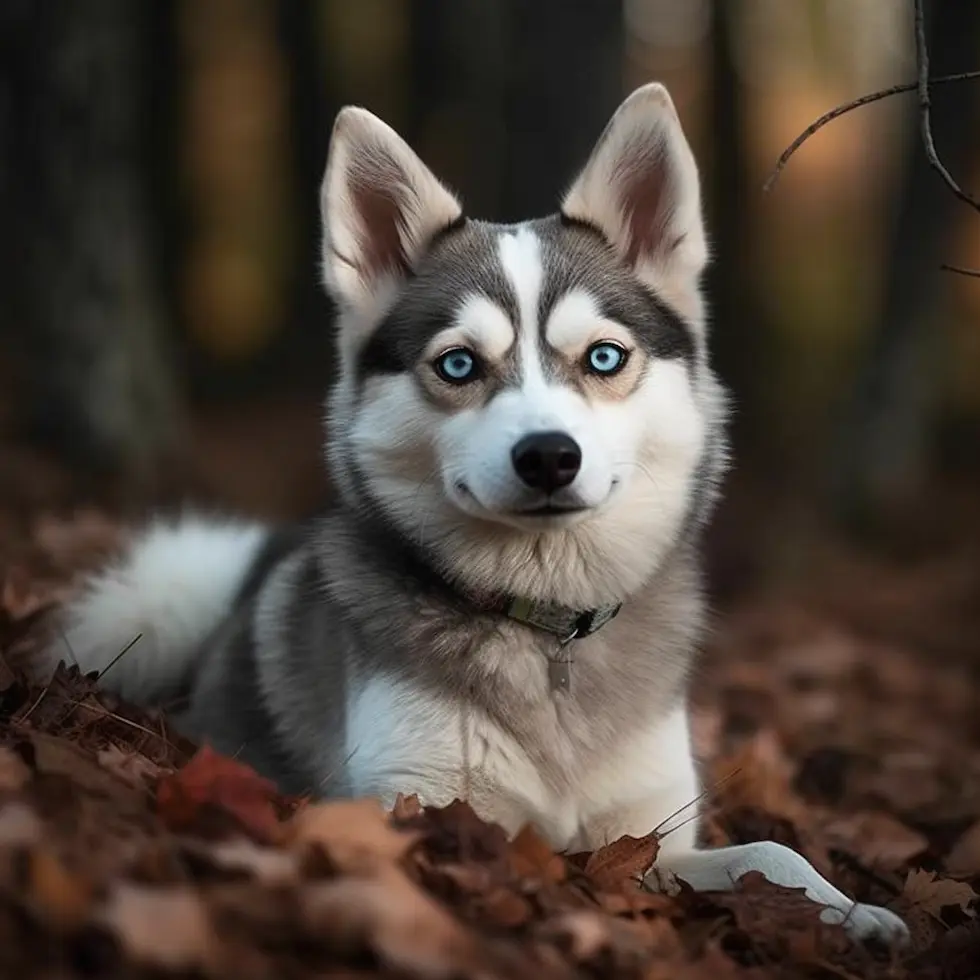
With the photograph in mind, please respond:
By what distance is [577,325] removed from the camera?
12.5 feet

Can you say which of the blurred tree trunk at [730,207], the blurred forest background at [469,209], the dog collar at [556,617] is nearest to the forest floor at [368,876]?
the dog collar at [556,617]

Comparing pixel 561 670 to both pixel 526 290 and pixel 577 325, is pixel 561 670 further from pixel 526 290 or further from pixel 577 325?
pixel 526 290

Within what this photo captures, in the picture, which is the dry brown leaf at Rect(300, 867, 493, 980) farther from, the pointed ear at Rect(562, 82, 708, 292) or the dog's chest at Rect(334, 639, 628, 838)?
the pointed ear at Rect(562, 82, 708, 292)

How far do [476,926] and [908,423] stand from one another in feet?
30.5

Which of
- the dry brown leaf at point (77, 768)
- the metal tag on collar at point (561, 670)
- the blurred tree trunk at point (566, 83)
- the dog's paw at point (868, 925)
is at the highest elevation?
the blurred tree trunk at point (566, 83)

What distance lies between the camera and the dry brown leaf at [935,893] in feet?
12.1

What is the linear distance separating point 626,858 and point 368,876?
1.10 m

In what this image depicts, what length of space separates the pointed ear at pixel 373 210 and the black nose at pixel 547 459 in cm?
106

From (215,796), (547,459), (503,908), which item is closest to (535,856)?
(503,908)

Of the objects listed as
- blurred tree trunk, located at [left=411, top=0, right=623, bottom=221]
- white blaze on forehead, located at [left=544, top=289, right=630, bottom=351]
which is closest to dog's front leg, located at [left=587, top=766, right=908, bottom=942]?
white blaze on forehead, located at [left=544, top=289, right=630, bottom=351]

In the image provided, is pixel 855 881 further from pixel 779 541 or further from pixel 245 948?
pixel 779 541

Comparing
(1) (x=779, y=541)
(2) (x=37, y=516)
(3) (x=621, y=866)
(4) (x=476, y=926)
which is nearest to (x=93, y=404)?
(2) (x=37, y=516)

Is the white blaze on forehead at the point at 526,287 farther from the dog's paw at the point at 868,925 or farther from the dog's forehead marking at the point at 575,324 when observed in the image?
the dog's paw at the point at 868,925

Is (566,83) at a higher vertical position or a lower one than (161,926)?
higher
